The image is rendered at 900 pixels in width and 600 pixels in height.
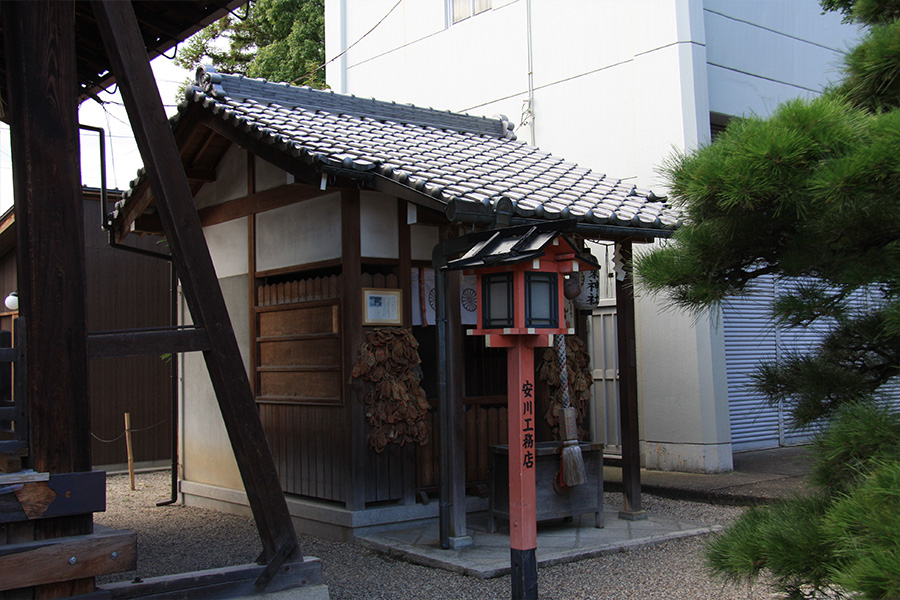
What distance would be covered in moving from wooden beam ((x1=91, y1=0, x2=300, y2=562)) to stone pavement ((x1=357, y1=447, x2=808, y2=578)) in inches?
84.9

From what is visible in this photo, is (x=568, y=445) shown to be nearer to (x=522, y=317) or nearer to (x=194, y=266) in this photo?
(x=522, y=317)

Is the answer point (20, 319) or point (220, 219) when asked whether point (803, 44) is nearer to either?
point (220, 219)

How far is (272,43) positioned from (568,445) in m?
18.0

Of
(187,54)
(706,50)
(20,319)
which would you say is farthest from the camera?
(187,54)

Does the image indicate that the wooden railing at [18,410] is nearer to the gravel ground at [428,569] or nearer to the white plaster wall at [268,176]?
the gravel ground at [428,569]

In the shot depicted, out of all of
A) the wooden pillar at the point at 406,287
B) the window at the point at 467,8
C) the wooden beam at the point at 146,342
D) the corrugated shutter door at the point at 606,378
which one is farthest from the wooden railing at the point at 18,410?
the window at the point at 467,8

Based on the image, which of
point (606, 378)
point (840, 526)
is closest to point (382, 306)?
point (606, 378)

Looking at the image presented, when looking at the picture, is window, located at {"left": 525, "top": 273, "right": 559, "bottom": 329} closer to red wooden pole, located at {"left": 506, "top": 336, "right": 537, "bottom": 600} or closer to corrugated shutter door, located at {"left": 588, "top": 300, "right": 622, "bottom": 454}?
red wooden pole, located at {"left": 506, "top": 336, "right": 537, "bottom": 600}

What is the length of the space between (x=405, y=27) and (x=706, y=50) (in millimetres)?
6402

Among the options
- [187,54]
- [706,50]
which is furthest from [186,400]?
[187,54]

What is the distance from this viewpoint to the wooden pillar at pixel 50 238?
165 inches

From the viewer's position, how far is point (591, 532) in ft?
25.1

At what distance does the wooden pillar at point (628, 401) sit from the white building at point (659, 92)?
2.28m

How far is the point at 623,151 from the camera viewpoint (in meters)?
11.8
